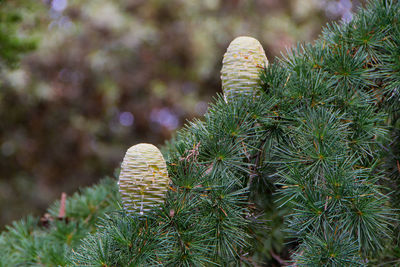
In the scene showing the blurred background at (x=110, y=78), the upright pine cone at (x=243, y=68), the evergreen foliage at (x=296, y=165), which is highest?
the blurred background at (x=110, y=78)

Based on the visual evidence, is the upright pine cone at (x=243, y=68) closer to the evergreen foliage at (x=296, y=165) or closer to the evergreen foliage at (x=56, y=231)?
the evergreen foliage at (x=296, y=165)

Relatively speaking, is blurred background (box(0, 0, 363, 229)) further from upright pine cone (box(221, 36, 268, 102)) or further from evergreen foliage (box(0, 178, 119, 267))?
upright pine cone (box(221, 36, 268, 102))

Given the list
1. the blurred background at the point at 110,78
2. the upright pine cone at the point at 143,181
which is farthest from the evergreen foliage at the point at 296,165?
the blurred background at the point at 110,78

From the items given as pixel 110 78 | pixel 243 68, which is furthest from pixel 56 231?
pixel 110 78

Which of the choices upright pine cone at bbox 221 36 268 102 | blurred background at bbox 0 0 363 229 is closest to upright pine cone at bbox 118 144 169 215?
upright pine cone at bbox 221 36 268 102

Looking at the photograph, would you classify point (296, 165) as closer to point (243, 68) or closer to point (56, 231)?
point (243, 68)

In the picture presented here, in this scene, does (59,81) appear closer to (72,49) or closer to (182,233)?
(72,49)
